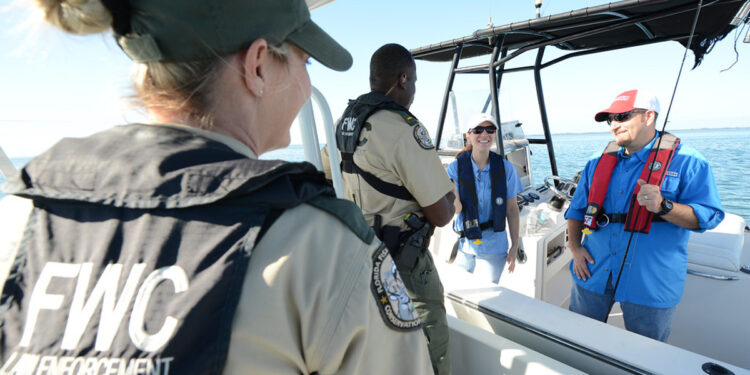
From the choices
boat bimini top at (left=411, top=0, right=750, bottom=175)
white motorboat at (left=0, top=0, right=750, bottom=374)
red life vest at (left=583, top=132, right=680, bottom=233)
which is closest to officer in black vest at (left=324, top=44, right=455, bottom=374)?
white motorboat at (left=0, top=0, right=750, bottom=374)

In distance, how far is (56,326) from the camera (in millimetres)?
407

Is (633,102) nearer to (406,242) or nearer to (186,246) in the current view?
(406,242)

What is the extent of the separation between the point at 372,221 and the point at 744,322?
2.68m

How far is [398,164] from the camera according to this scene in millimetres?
1678

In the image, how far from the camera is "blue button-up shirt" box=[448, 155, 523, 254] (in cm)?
278

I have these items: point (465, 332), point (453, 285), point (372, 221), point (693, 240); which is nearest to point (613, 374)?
point (465, 332)

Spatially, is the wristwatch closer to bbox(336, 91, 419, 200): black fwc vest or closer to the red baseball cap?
the red baseball cap

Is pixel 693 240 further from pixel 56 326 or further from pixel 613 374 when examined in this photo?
pixel 56 326

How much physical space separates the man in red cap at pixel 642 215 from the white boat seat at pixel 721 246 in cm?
117

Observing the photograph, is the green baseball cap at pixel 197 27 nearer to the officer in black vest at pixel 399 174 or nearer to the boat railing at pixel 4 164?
the boat railing at pixel 4 164

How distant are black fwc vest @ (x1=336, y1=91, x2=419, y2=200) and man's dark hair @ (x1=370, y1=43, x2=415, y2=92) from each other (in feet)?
0.26

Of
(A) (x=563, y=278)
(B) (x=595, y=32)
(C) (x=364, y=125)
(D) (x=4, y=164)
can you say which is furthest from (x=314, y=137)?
(A) (x=563, y=278)

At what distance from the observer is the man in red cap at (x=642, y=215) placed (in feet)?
5.87

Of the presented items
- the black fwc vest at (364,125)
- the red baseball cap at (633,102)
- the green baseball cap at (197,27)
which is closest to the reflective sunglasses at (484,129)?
the red baseball cap at (633,102)
